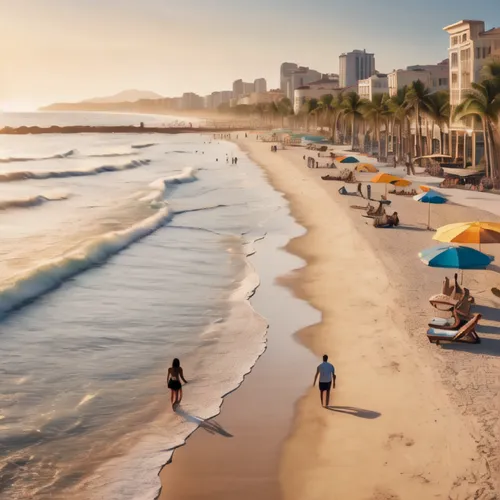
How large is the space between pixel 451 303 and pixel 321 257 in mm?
9285

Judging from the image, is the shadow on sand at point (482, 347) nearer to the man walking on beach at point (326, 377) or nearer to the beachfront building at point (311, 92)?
the man walking on beach at point (326, 377)

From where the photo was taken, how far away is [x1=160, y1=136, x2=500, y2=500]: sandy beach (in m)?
10.5

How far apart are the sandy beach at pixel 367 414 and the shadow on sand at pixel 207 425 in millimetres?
130

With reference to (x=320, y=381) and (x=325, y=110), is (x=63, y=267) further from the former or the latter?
(x=325, y=110)

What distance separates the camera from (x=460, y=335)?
50.9 feet

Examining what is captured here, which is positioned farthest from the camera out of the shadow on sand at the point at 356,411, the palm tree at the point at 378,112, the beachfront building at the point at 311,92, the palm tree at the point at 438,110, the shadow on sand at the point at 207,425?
the beachfront building at the point at 311,92

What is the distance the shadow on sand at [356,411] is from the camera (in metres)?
12.8

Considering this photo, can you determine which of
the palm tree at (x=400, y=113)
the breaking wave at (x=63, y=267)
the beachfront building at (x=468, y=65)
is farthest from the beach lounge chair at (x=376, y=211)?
the palm tree at (x=400, y=113)

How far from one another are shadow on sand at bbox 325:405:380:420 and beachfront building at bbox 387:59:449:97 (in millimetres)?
88295

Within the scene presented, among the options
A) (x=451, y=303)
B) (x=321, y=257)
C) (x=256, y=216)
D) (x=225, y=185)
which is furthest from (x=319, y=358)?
(x=225, y=185)

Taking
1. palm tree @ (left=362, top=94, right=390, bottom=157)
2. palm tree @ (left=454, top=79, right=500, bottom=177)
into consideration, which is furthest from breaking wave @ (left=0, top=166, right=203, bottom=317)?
palm tree @ (left=362, top=94, right=390, bottom=157)

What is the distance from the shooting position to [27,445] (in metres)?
12.4

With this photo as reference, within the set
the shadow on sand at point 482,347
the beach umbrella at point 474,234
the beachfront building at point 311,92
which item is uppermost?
the beachfront building at point 311,92

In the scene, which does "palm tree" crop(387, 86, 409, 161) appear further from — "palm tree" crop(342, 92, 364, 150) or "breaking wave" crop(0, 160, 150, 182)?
"breaking wave" crop(0, 160, 150, 182)
